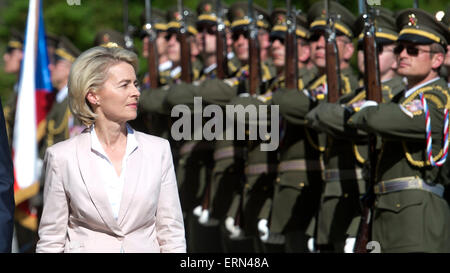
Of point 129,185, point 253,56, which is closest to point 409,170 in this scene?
point 129,185

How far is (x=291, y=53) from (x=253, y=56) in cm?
90

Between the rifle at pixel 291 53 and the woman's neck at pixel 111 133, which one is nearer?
the woman's neck at pixel 111 133

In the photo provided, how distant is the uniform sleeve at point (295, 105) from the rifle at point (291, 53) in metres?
0.21

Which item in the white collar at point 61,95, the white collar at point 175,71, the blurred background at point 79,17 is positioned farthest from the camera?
the blurred background at point 79,17

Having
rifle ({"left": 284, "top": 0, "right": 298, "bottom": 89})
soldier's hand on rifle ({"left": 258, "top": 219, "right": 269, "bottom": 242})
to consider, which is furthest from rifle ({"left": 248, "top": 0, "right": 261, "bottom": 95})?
soldier's hand on rifle ({"left": 258, "top": 219, "right": 269, "bottom": 242})

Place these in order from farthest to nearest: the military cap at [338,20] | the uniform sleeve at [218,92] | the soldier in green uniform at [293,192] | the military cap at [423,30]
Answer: the uniform sleeve at [218,92], the soldier in green uniform at [293,192], the military cap at [338,20], the military cap at [423,30]

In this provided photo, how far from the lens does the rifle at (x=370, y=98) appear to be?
22.7ft

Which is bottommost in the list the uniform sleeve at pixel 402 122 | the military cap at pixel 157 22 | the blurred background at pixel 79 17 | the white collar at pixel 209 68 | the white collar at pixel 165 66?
the uniform sleeve at pixel 402 122

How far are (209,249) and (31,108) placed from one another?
2.22 m

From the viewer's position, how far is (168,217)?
4906 mm

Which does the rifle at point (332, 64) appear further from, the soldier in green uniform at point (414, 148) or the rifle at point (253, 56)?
the rifle at point (253, 56)

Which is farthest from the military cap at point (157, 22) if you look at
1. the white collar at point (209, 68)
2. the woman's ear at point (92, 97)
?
the woman's ear at point (92, 97)

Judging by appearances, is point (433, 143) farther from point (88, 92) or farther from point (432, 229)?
point (88, 92)

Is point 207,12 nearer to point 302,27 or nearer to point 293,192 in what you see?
point 302,27
